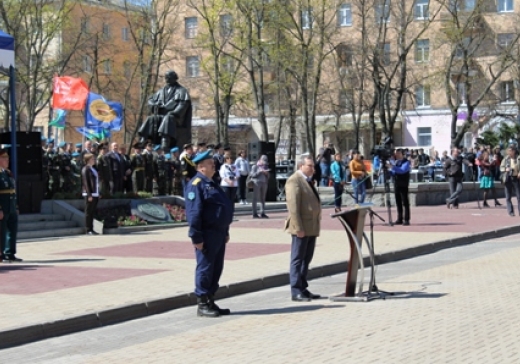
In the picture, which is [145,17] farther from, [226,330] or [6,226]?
Answer: [226,330]

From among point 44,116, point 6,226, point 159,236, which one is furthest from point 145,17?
point 6,226

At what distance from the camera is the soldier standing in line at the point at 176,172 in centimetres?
2875

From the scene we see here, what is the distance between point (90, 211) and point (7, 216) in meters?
5.90

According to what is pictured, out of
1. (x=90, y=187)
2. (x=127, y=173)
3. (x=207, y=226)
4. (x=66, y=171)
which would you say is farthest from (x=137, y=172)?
(x=207, y=226)

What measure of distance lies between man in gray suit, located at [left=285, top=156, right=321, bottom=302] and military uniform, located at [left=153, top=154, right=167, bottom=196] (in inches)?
611

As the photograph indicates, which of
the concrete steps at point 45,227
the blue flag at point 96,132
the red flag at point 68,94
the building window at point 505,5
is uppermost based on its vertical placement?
the building window at point 505,5

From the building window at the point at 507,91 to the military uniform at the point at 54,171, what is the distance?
3633cm

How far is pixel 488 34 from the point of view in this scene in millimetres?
54312

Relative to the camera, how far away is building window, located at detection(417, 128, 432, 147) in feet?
223

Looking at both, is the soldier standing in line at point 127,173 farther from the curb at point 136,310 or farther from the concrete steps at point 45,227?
the curb at point 136,310

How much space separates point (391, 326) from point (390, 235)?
1114 cm

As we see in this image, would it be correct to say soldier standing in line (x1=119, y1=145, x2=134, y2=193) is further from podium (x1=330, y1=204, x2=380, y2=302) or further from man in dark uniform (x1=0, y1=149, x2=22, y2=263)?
podium (x1=330, y1=204, x2=380, y2=302)

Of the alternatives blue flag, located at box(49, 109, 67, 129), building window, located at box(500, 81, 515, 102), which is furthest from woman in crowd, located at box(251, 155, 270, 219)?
building window, located at box(500, 81, 515, 102)

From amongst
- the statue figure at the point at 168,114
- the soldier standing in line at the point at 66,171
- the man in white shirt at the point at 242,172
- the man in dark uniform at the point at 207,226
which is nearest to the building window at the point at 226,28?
the man in white shirt at the point at 242,172
